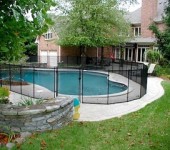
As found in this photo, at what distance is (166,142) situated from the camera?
6898 millimetres

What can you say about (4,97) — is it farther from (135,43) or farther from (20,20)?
(135,43)

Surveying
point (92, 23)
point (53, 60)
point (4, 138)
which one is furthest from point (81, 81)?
point (53, 60)

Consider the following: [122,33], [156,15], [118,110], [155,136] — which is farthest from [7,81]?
[156,15]

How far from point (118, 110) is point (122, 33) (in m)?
18.4

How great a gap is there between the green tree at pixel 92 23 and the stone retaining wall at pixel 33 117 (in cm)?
1819

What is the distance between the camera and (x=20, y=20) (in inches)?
156

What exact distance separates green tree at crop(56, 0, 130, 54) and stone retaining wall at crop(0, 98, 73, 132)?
716 inches

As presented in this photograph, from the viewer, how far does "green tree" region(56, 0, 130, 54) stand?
25.9 metres

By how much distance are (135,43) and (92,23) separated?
7763 mm

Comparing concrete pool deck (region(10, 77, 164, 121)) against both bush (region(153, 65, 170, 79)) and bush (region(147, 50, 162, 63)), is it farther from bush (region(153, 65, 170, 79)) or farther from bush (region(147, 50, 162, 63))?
bush (region(147, 50, 162, 63))

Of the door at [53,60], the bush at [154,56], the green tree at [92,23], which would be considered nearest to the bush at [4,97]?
the green tree at [92,23]

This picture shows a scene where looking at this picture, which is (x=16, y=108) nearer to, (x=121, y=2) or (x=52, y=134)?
(x=52, y=134)

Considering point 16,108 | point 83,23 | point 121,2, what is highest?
point 121,2

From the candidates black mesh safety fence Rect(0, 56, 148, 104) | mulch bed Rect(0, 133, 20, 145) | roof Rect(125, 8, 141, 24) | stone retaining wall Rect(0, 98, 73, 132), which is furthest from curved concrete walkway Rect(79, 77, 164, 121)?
roof Rect(125, 8, 141, 24)
